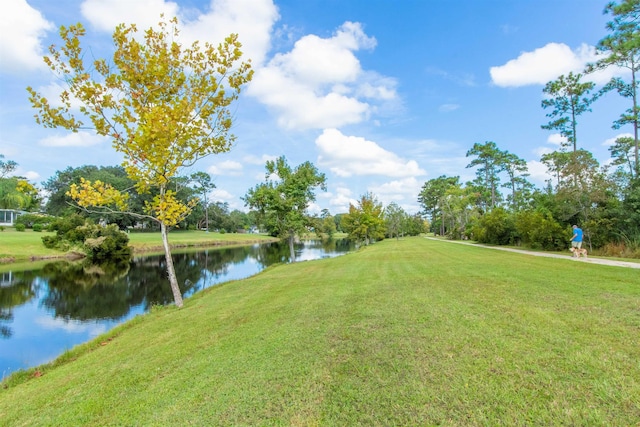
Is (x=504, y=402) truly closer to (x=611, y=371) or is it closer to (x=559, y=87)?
(x=611, y=371)

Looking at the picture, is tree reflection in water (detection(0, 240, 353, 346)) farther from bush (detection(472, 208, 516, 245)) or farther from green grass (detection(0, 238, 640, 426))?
bush (detection(472, 208, 516, 245))

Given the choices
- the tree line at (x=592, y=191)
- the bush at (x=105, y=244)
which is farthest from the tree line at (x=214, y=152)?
the bush at (x=105, y=244)

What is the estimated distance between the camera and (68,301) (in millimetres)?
13156

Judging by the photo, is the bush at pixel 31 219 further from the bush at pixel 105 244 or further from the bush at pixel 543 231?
the bush at pixel 543 231

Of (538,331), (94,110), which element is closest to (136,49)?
(94,110)

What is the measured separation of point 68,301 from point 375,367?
15.0 metres

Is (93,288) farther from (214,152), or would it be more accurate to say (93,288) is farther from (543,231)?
(543,231)

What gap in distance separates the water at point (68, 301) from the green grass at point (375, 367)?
3.01 m

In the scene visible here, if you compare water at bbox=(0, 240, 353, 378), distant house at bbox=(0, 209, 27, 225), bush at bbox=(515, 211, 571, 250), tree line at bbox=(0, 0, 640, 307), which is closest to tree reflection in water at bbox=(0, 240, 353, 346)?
water at bbox=(0, 240, 353, 378)

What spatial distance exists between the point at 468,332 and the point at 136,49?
909 cm

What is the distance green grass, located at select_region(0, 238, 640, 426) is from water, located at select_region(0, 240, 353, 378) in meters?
3.01

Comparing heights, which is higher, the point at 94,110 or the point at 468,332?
the point at 94,110

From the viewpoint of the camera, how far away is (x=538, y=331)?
4145mm

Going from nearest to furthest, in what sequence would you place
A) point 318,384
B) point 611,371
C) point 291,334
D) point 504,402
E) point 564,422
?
point 564,422
point 504,402
point 611,371
point 318,384
point 291,334
